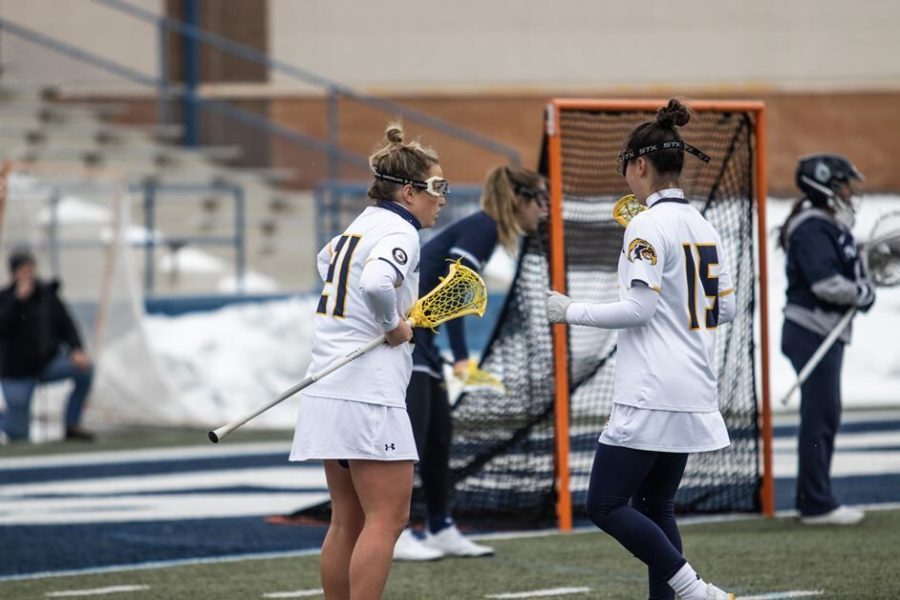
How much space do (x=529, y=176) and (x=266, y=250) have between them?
11428 mm

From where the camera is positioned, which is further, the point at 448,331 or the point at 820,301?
the point at 820,301

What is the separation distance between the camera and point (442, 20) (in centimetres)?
2450

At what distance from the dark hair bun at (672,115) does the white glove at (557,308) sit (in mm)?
661

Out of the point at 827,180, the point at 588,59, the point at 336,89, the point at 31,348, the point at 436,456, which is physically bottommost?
the point at 436,456

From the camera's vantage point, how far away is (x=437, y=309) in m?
5.71

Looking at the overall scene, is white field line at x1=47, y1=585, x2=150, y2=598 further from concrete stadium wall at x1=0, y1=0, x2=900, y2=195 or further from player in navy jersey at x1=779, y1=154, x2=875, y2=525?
concrete stadium wall at x1=0, y1=0, x2=900, y2=195

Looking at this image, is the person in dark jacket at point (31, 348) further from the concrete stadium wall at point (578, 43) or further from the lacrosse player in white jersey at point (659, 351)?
the concrete stadium wall at point (578, 43)

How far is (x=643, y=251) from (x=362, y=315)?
0.92 meters

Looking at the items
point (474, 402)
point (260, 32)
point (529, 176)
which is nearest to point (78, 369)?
point (474, 402)

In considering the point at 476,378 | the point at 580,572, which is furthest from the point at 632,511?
the point at 476,378

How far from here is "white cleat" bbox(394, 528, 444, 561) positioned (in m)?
7.80

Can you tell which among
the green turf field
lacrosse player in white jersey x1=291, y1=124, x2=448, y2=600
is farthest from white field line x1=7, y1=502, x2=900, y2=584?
lacrosse player in white jersey x1=291, y1=124, x2=448, y2=600

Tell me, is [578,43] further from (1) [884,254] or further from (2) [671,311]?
(2) [671,311]

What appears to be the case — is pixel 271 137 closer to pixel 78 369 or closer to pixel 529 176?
pixel 78 369
